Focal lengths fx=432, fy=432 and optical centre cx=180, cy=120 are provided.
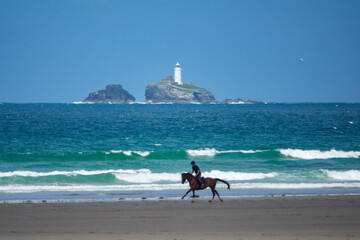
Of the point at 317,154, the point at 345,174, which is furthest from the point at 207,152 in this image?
the point at 345,174

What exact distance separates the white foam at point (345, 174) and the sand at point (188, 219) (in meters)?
7.48

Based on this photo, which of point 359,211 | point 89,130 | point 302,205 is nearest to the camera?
point 359,211

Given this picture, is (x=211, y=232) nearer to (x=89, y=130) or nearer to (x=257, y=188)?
(x=257, y=188)

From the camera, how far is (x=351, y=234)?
10219 millimetres

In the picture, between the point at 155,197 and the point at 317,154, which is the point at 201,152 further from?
the point at 155,197

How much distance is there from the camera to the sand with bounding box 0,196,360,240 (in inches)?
404

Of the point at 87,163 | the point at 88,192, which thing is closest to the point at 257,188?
the point at 88,192

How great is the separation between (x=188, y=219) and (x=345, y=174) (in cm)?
1364

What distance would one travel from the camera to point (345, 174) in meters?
22.7

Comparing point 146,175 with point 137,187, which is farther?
point 146,175

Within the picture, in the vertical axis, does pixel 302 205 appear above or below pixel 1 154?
below

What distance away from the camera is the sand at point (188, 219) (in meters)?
10.3

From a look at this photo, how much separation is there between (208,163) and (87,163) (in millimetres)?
7665

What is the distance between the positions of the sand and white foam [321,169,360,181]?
748 cm
